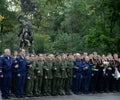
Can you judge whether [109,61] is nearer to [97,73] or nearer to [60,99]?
[97,73]

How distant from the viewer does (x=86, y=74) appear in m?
21.8

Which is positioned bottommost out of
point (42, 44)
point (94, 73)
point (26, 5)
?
point (94, 73)

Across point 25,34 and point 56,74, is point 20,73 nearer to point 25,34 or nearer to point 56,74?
point 56,74

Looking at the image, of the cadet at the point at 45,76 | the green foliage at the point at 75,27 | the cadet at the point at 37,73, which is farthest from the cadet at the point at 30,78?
the green foliage at the point at 75,27

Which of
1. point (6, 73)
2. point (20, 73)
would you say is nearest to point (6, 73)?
point (6, 73)

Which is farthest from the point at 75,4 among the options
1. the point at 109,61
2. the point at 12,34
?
the point at 109,61

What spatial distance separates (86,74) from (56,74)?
192 cm

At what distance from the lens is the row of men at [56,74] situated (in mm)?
18859

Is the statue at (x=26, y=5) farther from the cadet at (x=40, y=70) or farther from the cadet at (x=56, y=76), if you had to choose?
the cadet at (x=40, y=70)

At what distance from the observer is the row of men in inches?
742

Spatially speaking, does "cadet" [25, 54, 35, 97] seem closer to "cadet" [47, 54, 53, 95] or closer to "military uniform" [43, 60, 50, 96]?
"military uniform" [43, 60, 50, 96]

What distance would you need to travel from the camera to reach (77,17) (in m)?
44.7

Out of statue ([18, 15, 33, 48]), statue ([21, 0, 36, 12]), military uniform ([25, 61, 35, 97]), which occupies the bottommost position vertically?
military uniform ([25, 61, 35, 97])

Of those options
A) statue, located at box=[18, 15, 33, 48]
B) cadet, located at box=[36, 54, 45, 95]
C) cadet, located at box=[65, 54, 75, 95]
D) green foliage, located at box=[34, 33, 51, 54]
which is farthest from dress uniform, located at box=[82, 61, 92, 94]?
green foliage, located at box=[34, 33, 51, 54]
